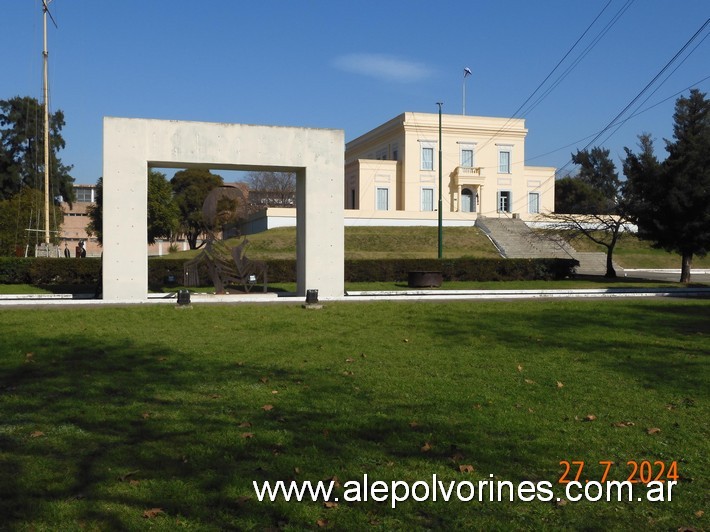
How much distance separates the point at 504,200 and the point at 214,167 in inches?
1691

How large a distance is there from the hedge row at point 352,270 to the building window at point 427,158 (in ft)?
90.1

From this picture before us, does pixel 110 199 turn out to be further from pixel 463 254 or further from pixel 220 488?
pixel 463 254

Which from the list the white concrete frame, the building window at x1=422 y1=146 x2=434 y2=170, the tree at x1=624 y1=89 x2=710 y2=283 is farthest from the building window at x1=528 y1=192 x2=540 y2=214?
the white concrete frame

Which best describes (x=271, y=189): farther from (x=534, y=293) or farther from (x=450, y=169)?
(x=534, y=293)

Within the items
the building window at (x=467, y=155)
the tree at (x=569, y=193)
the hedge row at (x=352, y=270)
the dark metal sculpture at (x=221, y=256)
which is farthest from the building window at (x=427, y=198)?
the dark metal sculpture at (x=221, y=256)

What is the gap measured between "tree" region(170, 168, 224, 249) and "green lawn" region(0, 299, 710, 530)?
56397 millimetres

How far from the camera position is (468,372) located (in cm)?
808

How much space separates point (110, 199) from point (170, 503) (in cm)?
1564

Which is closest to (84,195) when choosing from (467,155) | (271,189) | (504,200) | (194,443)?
(271,189)

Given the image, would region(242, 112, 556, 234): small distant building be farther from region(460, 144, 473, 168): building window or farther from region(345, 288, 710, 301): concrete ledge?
region(345, 288, 710, 301): concrete ledge

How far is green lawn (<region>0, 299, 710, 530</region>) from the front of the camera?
3992mm

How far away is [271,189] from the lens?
78438 mm

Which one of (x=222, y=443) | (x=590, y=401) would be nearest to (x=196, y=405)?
(x=222, y=443)

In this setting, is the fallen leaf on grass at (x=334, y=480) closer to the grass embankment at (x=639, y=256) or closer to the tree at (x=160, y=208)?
the grass embankment at (x=639, y=256)
